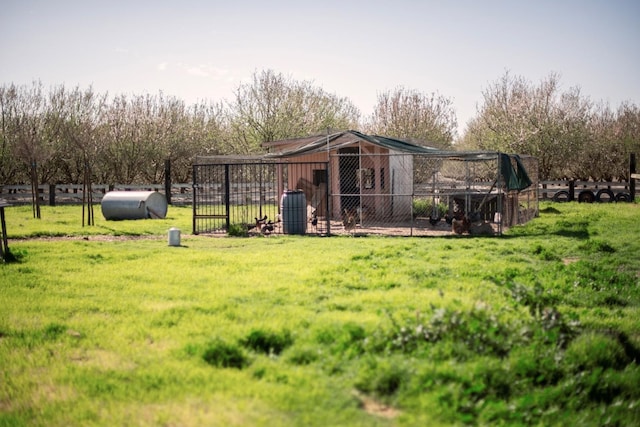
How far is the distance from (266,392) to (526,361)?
7.66 ft

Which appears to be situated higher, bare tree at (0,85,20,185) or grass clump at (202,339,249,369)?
bare tree at (0,85,20,185)

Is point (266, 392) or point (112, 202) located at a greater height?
point (112, 202)

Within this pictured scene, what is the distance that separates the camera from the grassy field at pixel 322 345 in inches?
187

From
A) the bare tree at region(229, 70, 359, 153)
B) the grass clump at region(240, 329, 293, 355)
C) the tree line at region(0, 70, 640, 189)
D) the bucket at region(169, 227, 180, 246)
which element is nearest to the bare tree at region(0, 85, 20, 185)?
the tree line at region(0, 70, 640, 189)

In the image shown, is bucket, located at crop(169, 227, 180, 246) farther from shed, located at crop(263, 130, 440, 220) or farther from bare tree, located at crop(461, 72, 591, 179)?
bare tree, located at crop(461, 72, 591, 179)

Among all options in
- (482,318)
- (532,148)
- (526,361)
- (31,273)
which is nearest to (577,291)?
(482,318)

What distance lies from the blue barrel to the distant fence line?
13.8m

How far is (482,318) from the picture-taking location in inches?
244

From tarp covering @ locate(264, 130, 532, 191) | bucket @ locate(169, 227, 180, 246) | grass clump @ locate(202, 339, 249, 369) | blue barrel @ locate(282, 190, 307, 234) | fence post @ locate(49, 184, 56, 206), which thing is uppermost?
tarp covering @ locate(264, 130, 532, 191)

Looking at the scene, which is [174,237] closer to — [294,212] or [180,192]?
[294,212]

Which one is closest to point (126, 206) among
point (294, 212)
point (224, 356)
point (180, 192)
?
point (294, 212)

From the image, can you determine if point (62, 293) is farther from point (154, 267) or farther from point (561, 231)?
point (561, 231)

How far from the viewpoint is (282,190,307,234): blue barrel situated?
18078 millimetres

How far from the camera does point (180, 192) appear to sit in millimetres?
39469
